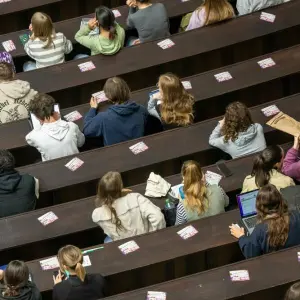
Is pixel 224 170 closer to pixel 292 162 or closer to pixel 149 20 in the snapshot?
pixel 292 162

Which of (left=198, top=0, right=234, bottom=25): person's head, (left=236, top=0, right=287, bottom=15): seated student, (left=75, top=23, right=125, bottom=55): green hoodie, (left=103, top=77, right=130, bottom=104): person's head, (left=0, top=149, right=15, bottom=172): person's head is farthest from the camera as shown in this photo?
(left=236, top=0, right=287, bottom=15): seated student

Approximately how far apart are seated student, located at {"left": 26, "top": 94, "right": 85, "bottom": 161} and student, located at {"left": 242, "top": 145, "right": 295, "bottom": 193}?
4.45 ft

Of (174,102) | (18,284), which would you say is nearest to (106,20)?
(174,102)

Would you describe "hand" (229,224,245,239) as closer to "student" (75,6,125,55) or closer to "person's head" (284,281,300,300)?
"person's head" (284,281,300,300)

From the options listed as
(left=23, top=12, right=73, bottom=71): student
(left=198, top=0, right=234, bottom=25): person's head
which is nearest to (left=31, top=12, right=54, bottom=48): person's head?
(left=23, top=12, right=73, bottom=71): student

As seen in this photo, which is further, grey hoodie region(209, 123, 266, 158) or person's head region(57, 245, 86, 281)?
grey hoodie region(209, 123, 266, 158)

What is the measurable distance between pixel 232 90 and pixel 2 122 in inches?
71.6

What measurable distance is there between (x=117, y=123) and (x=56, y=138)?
47 centimetres

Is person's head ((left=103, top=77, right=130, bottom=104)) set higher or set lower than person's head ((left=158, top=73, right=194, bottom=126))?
higher

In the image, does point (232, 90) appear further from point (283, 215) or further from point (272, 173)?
point (283, 215)

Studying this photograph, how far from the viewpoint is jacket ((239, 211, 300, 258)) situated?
5668 millimetres

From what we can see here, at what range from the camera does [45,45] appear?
752 centimetres

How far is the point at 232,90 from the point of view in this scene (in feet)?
23.6

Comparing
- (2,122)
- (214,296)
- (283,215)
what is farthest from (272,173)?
(2,122)
